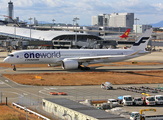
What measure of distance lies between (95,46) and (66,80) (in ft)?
255

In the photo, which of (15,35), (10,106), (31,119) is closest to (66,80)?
(10,106)

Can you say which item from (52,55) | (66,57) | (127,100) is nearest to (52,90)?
(127,100)

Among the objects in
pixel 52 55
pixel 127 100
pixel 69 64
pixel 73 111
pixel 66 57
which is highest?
pixel 52 55

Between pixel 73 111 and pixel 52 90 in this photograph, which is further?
pixel 52 90

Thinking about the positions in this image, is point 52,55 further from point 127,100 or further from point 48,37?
point 48,37

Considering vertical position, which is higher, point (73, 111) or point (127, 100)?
point (73, 111)

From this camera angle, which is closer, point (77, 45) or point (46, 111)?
point (46, 111)

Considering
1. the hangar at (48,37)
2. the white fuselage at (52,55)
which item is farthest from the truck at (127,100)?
the hangar at (48,37)

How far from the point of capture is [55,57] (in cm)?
5897

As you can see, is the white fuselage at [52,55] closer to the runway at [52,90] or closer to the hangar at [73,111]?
the runway at [52,90]

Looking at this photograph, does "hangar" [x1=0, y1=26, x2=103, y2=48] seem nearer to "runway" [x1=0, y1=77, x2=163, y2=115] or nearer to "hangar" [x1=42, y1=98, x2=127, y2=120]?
"runway" [x1=0, y1=77, x2=163, y2=115]

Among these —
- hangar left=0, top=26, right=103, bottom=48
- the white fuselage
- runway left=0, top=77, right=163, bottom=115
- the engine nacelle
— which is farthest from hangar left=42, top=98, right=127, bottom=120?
hangar left=0, top=26, right=103, bottom=48

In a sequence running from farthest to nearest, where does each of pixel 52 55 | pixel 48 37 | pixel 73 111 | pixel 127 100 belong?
pixel 48 37 < pixel 52 55 < pixel 127 100 < pixel 73 111

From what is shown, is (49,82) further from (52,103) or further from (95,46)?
(95,46)
